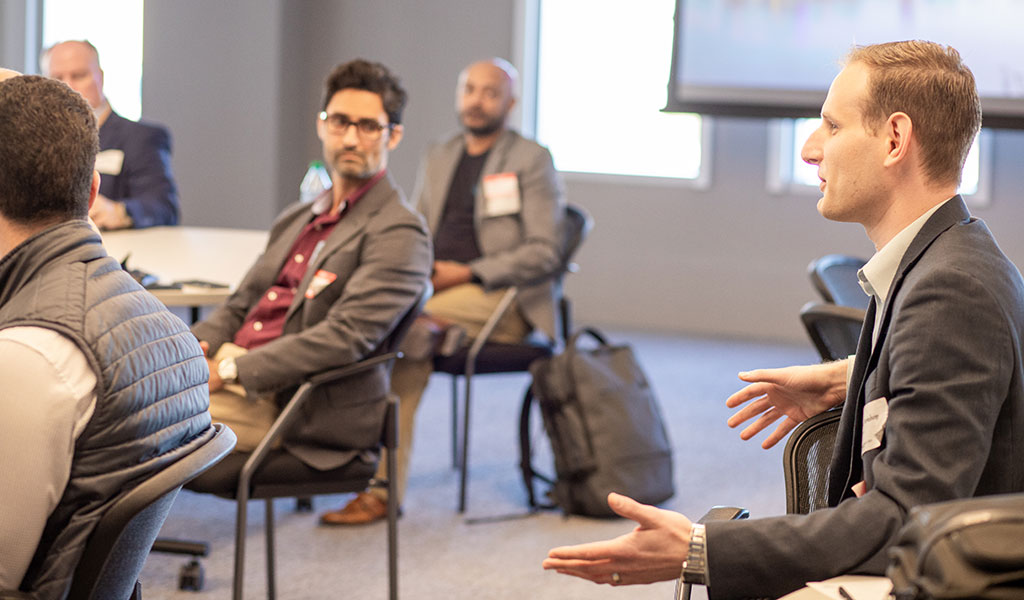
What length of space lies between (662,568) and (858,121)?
1.95ft

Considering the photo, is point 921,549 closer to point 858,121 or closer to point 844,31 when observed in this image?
point 858,121

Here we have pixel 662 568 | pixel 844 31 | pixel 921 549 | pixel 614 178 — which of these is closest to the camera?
pixel 921 549

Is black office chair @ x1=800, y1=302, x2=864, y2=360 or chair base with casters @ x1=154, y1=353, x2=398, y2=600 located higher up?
black office chair @ x1=800, y1=302, x2=864, y2=360

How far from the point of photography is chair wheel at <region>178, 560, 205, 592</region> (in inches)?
118

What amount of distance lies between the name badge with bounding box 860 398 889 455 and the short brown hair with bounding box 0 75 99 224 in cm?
100

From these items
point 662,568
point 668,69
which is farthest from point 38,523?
point 668,69

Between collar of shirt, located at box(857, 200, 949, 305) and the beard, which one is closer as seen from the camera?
collar of shirt, located at box(857, 200, 949, 305)

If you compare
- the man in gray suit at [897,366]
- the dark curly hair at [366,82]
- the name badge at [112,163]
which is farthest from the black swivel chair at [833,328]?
the name badge at [112,163]

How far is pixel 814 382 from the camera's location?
5.56ft

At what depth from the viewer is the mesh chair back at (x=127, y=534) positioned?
4.42 ft

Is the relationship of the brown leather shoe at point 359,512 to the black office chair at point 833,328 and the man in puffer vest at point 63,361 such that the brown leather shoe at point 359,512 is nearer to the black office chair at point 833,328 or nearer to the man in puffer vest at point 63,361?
the black office chair at point 833,328

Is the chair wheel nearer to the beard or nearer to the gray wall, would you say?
the beard

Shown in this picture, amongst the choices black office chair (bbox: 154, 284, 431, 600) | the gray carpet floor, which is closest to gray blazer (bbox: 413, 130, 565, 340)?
the gray carpet floor

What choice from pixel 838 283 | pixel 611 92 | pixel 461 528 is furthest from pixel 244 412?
pixel 611 92
